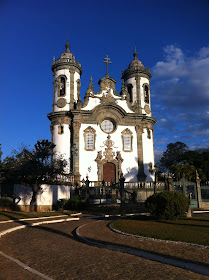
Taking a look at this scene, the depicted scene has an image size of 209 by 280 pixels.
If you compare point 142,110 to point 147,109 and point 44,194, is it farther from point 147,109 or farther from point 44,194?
point 44,194

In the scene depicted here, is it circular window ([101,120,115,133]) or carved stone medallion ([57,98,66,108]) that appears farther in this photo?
carved stone medallion ([57,98,66,108])

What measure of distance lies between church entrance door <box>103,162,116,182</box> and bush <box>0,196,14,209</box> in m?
16.6

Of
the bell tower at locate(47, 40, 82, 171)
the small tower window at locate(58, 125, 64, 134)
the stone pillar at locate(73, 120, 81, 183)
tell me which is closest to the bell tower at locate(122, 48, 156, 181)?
the bell tower at locate(47, 40, 82, 171)

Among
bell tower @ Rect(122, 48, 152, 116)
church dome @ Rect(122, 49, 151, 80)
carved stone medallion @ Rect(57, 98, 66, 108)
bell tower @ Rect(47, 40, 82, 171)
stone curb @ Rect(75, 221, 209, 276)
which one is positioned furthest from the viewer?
church dome @ Rect(122, 49, 151, 80)

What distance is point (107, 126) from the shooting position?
124ft

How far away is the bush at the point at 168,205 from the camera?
45.2 ft

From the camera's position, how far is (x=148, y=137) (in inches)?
1551

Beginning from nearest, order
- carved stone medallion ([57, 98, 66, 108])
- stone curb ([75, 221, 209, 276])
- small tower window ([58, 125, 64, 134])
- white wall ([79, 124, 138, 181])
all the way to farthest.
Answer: stone curb ([75, 221, 209, 276]) → white wall ([79, 124, 138, 181]) → small tower window ([58, 125, 64, 134]) → carved stone medallion ([57, 98, 66, 108])

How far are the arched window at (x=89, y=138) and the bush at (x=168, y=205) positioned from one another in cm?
2245

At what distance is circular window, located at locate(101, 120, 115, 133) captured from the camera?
37662mm

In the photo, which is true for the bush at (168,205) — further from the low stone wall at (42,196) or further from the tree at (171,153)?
the tree at (171,153)

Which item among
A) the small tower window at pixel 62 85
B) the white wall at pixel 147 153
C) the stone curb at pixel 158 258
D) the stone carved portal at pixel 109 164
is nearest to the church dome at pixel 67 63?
the small tower window at pixel 62 85

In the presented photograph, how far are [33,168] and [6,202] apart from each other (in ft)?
11.0

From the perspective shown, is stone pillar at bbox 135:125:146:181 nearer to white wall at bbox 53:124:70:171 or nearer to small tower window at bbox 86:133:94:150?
small tower window at bbox 86:133:94:150
